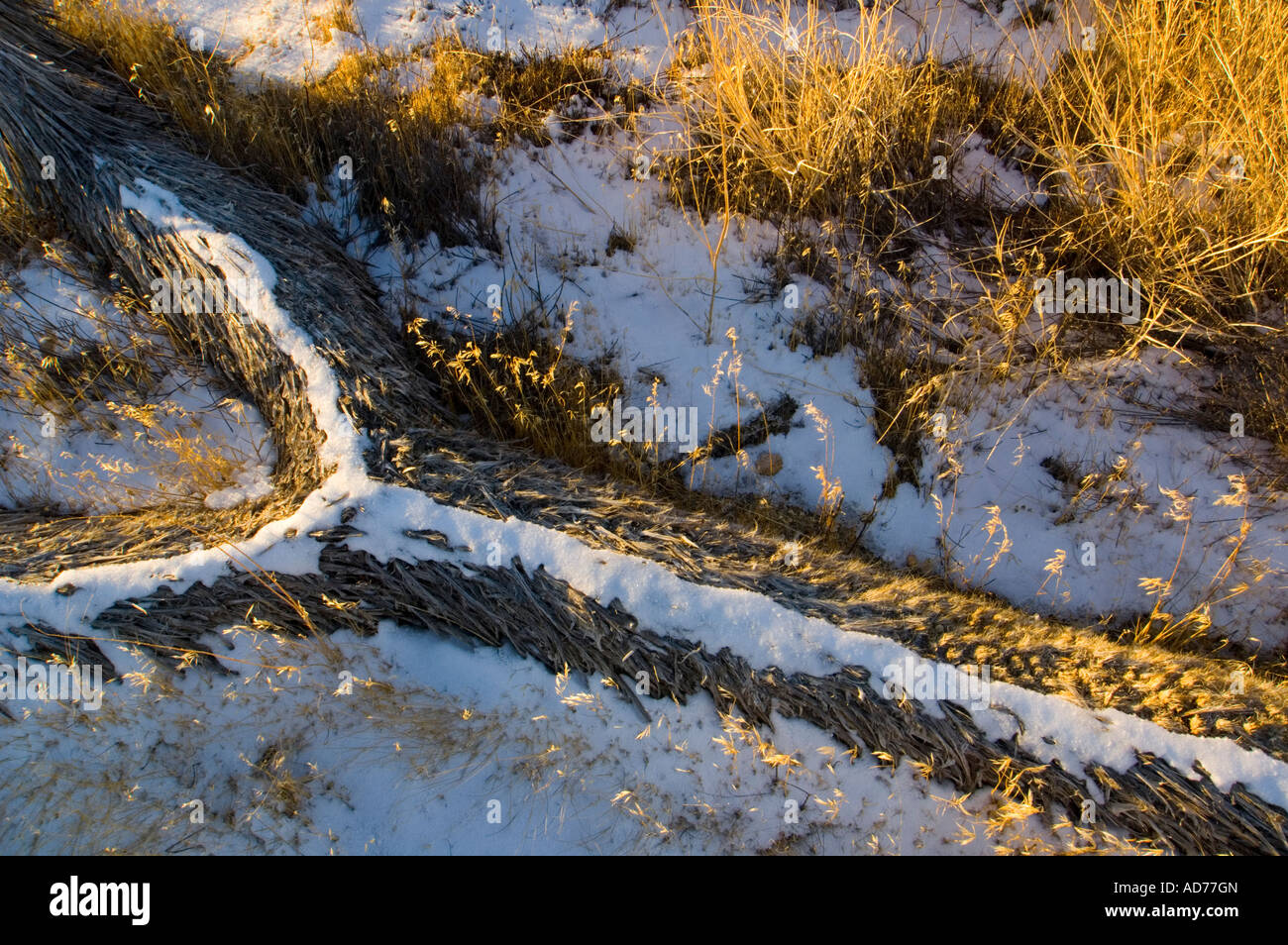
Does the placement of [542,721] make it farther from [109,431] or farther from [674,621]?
[109,431]

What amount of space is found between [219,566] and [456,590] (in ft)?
3.06

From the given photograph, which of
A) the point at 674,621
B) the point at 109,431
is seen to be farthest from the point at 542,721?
the point at 109,431

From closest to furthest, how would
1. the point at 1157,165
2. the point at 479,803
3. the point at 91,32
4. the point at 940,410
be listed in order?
the point at 479,803 → the point at 1157,165 → the point at 940,410 → the point at 91,32

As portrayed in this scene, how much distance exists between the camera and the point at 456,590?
8.95 ft

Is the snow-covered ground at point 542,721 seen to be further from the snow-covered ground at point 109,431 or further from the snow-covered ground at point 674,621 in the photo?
the snow-covered ground at point 109,431

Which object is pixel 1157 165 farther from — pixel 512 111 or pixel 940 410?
pixel 512 111

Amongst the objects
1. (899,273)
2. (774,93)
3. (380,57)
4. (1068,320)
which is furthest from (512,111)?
(1068,320)

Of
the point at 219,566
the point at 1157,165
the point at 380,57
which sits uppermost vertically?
the point at 380,57

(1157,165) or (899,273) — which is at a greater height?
(1157,165)

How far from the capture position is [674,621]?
2.63 m

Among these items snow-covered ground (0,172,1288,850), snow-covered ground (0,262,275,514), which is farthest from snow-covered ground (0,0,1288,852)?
snow-covered ground (0,262,275,514)

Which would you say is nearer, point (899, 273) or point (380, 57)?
point (899, 273)

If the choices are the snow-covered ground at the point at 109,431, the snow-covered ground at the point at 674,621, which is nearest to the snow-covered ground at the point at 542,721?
the snow-covered ground at the point at 674,621

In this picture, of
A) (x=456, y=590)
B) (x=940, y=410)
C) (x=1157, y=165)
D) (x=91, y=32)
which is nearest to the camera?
(x=456, y=590)
